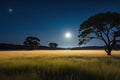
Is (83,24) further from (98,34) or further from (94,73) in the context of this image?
(94,73)

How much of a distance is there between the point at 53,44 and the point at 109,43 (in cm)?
9929

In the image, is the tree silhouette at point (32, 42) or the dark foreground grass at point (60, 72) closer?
the dark foreground grass at point (60, 72)

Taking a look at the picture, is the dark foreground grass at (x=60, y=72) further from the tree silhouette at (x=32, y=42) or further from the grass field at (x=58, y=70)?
the tree silhouette at (x=32, y=42)

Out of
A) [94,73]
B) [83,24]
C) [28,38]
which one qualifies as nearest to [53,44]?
[28,38]

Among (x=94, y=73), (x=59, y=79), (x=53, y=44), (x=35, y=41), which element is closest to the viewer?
(x=59, y=79)

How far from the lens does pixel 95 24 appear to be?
150 ft

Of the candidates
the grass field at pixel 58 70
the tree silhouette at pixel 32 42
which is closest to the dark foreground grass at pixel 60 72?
the grass field at pixel 58 70

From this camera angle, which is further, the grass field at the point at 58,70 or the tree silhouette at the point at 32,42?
the tree silhouette at the point at 32,42

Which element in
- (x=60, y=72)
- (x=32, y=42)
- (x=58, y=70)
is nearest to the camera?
(x=60, y=72)

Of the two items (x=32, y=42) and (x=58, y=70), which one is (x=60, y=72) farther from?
(x=32, y=42)

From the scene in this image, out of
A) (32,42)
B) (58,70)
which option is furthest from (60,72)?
(32,42)

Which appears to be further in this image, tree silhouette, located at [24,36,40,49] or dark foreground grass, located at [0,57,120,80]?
tree silhouette, located at [24,36,40,49]

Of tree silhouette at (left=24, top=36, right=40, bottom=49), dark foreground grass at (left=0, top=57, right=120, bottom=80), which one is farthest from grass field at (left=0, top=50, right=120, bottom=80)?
tree silhouette at (left=24, top=36, right=40, bottom=49)

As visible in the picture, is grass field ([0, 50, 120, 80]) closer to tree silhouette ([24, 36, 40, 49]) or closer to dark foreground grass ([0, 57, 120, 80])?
dark foreground grass ([0, 57, 120, 80])
